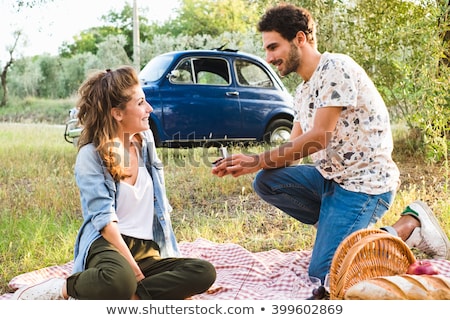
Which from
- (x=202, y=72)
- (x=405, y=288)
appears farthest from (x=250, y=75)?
(x=405, y=288)

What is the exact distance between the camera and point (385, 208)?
2898 mm

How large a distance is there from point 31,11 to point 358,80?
4720 mm

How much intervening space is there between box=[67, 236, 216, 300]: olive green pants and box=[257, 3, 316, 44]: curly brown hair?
1.21 m

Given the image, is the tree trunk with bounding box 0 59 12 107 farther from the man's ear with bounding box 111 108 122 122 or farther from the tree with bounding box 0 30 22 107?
the man's ear with bounding box 111 108 122 122

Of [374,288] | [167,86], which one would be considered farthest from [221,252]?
[167,86]

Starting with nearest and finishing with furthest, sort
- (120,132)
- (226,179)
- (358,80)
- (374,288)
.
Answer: (374,288) → (120,132) → (358,80) → (226,179)

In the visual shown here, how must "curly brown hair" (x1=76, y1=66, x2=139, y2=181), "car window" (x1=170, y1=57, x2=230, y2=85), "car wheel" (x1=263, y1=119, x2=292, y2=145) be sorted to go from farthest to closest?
"car wheel" (x1=263, y1=119, x2=292, y2=145), "car window" (x1=170, y1=57, x2=230, y2=85), "curly brown hair" (x1=76, y1=66, x2=139, y2=181)

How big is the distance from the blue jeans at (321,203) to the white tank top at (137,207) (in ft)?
2.66

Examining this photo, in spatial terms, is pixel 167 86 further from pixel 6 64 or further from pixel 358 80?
pixel 6 64

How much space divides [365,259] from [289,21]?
1218 millimetres

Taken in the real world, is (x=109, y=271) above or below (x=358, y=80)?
below

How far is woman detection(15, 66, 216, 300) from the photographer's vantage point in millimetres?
2295

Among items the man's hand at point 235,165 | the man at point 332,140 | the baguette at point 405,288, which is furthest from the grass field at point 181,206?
the baguette at point 405,288

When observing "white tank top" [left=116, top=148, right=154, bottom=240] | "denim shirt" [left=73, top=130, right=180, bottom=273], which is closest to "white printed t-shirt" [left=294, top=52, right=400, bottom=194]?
"white tank top" [left=116, top=148, right=154, bottom=240]
